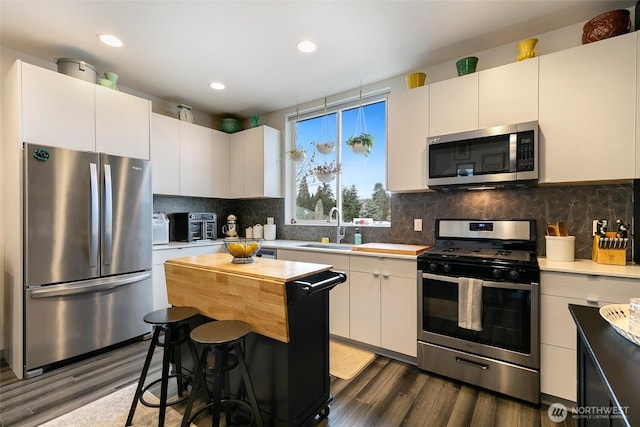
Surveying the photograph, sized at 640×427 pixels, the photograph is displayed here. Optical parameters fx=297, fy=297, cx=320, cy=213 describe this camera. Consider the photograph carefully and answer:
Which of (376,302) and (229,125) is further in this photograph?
(229,125)

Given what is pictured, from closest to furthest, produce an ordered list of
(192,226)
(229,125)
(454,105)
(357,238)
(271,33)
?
(271,33) → (454,105) → (357,238) → (192,226) → (229,125)

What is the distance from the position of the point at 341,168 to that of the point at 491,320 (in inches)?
88.5

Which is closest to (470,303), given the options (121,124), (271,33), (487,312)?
(487,312)

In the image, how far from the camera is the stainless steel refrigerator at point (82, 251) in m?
2.34

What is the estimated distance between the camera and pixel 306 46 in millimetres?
2598

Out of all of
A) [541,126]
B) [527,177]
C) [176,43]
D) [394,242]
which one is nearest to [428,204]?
[394,242]

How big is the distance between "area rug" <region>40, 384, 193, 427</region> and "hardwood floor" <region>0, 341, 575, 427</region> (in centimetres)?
9

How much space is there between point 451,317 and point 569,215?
4.08 feet

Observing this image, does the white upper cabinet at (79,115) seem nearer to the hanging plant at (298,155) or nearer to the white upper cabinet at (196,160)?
the white upper cabinet at (196,160)

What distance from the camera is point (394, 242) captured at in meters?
3.20

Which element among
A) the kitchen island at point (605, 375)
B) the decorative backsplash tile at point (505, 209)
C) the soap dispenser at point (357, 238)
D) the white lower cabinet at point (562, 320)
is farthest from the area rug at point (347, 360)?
the kitchen island at point (605, 375)

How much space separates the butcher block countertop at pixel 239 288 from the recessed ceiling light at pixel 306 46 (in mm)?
1868

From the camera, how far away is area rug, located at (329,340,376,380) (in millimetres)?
2428

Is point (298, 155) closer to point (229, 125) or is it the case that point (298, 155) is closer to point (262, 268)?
point (229, 125)
